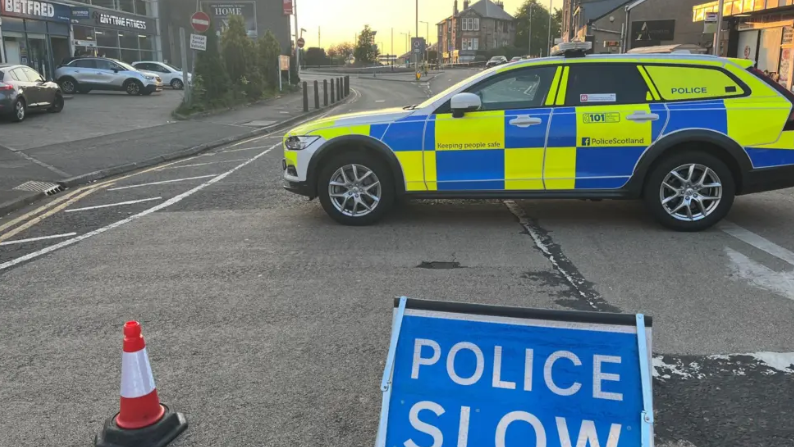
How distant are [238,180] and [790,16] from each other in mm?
16115

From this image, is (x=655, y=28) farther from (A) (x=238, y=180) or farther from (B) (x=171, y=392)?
(B) (x=171, y=392)

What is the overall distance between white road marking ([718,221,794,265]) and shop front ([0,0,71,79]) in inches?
1036

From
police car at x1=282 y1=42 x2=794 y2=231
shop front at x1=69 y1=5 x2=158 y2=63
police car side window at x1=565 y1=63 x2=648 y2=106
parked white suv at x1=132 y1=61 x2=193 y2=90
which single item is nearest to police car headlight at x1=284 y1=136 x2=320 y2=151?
police car at x1=282 y1=42 x2=794 y2=231

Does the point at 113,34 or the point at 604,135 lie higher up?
the point at 113,34

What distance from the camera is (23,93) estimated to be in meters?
17.1

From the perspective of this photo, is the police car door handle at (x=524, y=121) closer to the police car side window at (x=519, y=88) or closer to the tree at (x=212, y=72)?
the police car side window at (x=519, y=88)

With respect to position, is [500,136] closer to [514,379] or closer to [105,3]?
[514,379]

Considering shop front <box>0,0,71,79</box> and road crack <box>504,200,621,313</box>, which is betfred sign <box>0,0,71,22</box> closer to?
shop front <box>0,0,71,79</box>

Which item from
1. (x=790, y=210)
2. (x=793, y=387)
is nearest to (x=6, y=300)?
(x=793, y=387)

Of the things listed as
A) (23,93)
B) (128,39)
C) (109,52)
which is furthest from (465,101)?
(128,39)

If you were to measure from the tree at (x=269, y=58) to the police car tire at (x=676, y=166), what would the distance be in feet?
87.9

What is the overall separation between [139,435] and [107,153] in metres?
11.2

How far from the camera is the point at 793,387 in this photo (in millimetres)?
3385

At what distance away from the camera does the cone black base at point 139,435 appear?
295 cm
